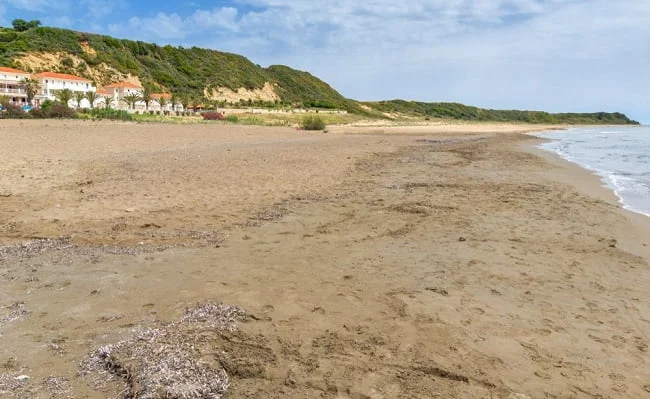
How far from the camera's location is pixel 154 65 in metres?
92.2

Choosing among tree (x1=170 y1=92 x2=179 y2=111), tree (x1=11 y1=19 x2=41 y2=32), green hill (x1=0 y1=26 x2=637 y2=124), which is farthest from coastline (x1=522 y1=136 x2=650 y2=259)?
tree (x1=11 y1=19 x2=41 y2=32)

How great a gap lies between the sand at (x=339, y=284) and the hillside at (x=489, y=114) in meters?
127

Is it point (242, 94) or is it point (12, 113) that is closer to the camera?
point (12, 113)

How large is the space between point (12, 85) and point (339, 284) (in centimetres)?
7056

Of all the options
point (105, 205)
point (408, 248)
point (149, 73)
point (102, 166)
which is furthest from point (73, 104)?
point (408, 248)

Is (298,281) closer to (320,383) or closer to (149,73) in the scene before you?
(320,383)

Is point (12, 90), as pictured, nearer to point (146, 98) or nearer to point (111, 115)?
point (146, 98)

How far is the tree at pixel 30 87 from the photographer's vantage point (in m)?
56.2

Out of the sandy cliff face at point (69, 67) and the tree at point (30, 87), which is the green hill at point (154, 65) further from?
the tree at point (30, 87)

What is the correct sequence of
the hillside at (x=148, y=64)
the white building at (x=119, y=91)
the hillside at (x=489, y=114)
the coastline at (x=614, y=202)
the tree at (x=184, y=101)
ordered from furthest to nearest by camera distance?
the hillside at (x=489, y=114) → the hillside at (x=148, y=64) → the tree at (x=184, y=101) → the white building at (x=119, y=91) → the coastline at (x=614, y=202)

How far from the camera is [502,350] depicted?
3.91 m

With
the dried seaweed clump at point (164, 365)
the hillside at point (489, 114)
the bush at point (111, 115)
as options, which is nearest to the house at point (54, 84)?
the bush at point (111, 115)

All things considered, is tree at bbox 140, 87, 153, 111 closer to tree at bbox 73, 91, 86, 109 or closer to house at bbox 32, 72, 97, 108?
house at bbox 32, 72, 97, 108

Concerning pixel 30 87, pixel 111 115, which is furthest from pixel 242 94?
pixel 111 115
